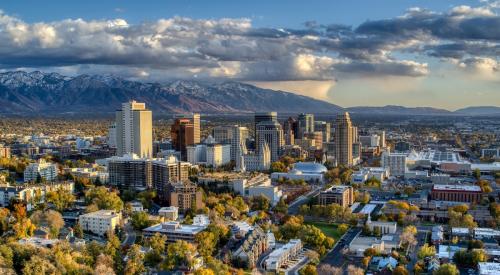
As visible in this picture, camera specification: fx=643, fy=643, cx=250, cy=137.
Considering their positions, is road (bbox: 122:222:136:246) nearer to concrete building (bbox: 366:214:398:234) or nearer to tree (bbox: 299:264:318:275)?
tree (bbox: 299:264:318:275)

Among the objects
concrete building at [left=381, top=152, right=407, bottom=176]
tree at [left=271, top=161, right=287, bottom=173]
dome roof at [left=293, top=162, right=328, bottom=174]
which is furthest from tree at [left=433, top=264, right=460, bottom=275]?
tree at [left=271, top=161, right=287, bottom=173]

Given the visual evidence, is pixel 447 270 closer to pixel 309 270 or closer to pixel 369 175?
pixel 309 270

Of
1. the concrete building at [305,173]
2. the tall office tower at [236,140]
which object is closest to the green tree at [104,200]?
the concrete building at [305,173]

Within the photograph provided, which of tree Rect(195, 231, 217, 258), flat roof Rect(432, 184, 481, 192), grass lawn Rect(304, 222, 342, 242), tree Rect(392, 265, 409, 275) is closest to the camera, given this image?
tree Rect(392, 265, 409, 275)

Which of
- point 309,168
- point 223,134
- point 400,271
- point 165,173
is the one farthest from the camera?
point 223,134

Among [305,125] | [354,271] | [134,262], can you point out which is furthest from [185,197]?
[305,125]

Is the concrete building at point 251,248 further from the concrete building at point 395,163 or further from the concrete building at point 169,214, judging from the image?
the concrete building at point 395,163
